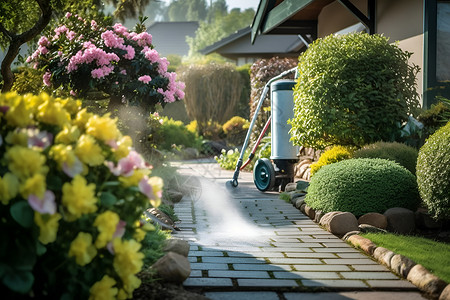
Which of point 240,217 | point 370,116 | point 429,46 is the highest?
point 429,46

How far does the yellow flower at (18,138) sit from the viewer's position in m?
2.16

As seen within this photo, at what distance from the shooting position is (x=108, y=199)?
7.39 ft

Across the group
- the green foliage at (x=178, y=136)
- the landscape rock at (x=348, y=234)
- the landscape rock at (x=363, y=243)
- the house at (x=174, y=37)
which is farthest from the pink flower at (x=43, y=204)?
the house at (x=174, y=37)

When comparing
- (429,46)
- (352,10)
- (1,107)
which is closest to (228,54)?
(352,10)

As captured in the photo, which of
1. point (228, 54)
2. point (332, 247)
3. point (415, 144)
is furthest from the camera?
point (228, 54)

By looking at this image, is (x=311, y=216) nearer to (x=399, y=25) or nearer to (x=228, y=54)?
(x=399, y=25)

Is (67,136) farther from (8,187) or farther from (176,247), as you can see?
(176,247)

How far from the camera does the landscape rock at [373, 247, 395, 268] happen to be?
380 cm

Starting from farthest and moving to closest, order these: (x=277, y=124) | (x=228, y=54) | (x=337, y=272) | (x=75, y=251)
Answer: (x=228, y=54) < (x=277, y=124) < (x=337, y=272) < (x=75, y=251)

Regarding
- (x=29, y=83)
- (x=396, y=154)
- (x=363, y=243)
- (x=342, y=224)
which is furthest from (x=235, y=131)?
(x=363, y=243)

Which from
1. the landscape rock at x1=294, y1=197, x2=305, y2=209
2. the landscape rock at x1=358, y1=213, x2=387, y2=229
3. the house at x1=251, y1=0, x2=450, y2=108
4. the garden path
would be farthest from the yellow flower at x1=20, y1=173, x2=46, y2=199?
the house at x1=251, y1=0, x2=450, y2=108

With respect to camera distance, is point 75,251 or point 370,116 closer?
point 75,251

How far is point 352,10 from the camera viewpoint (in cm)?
877

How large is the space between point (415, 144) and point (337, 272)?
380cm
